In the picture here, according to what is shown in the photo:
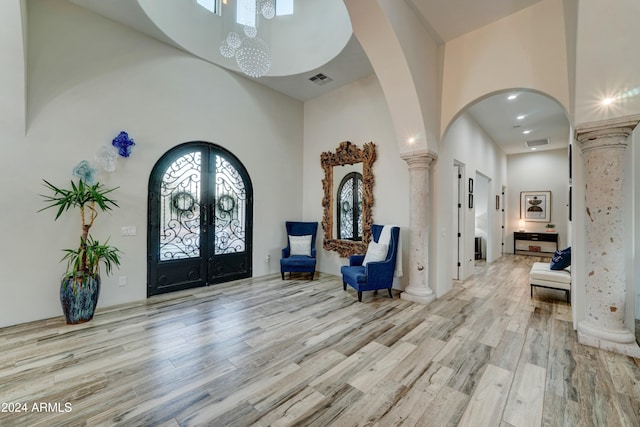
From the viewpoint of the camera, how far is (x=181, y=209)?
14.0 feet

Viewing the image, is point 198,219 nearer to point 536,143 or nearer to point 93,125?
point 93,125

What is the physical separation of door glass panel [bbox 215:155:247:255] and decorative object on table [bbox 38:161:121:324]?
1.61 m

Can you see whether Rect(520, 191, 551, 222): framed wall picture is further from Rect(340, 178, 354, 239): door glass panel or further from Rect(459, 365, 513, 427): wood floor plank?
Rect(459, 365, 513, 427): wood floor plank

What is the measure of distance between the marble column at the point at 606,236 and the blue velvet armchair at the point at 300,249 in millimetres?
3718

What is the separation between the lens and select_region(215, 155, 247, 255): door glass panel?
15.4ft

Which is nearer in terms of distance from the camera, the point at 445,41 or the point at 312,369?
the point at 312,369

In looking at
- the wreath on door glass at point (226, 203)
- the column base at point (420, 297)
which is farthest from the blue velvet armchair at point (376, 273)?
the wreath on door glass at point (226, 203)

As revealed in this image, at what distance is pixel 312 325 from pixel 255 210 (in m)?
2.79

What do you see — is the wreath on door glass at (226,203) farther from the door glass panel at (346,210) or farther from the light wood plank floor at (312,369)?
the door glass panel at (346,210)

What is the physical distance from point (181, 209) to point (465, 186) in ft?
17.6

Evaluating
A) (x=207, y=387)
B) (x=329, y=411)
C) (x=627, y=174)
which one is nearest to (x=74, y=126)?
(x=207, y=387)

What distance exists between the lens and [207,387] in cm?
198

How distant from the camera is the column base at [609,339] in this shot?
242cm

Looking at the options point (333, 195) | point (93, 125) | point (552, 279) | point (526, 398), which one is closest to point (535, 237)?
point (552, 279)
